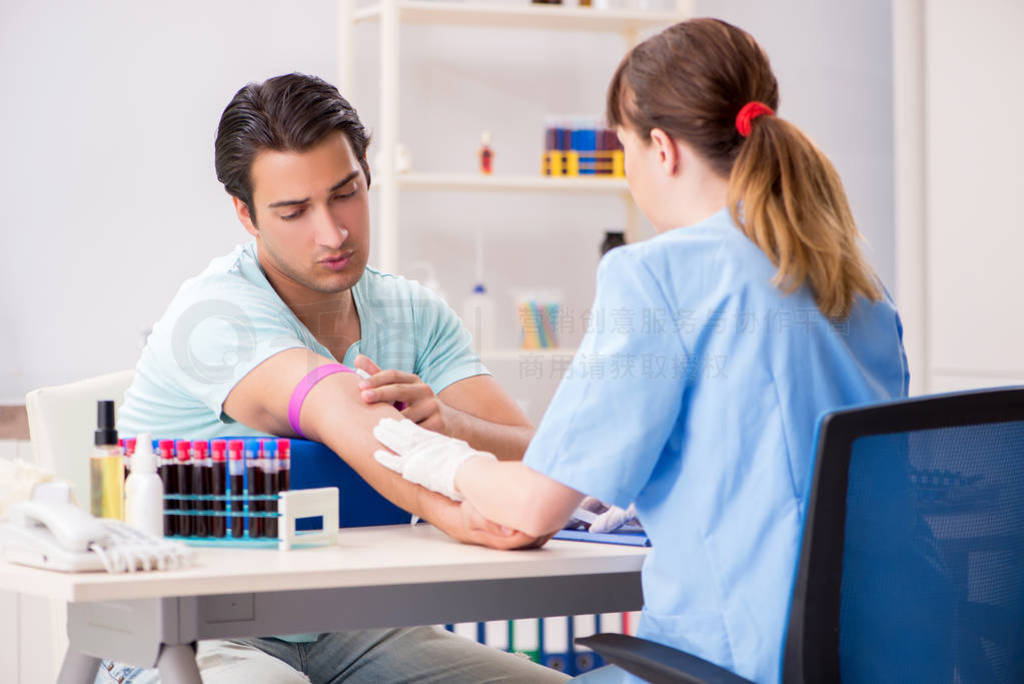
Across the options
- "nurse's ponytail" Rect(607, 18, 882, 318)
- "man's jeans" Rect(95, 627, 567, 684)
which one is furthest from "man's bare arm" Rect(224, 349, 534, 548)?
"nurse's ponytail" Rect(607, 18, 882, 318)

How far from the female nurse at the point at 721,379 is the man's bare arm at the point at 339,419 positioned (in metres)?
0.06

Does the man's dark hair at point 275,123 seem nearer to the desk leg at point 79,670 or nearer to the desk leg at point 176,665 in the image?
the desk leg at point 79,670

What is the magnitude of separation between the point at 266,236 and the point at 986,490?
1.12 metres

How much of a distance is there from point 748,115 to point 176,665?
83cm

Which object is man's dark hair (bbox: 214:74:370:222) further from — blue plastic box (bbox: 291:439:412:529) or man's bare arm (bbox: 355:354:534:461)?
blue plastic box (bbox: 291:439:412:529)

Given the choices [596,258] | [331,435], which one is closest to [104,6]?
[596,258]

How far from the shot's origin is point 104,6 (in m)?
3.16

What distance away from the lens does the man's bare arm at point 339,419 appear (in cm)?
128

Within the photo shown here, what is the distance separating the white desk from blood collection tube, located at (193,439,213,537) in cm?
6

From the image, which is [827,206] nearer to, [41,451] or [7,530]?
[7,530]

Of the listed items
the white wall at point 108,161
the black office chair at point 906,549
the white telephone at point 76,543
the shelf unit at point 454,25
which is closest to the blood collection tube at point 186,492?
the white telephone at point 76,543

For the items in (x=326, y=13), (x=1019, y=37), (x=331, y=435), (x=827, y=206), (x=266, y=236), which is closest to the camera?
(x=827, y=206)

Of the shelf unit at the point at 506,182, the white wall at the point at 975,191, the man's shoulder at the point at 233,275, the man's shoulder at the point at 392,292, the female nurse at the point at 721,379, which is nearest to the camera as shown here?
the female nurse at the point at 721,379

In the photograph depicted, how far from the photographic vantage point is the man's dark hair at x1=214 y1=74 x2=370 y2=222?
1668 mm
